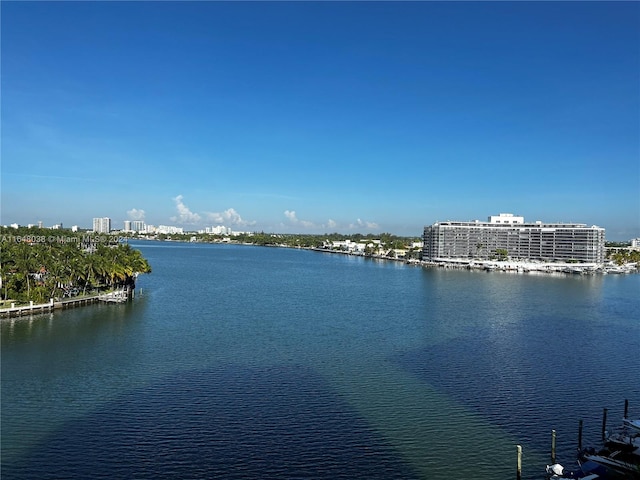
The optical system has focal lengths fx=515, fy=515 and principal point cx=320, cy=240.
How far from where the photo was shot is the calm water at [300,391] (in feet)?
37.9

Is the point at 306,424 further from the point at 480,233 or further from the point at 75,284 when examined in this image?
the point at 480,233

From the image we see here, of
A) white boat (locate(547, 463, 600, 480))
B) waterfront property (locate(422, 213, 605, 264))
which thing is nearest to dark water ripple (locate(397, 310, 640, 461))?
white boat (locate(547, 463, 600, 480))

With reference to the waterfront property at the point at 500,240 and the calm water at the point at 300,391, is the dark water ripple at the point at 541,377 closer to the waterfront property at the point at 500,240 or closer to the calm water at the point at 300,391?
the calm water at the point at 300,391

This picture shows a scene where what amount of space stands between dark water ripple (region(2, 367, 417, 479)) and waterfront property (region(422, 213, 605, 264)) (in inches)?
3285

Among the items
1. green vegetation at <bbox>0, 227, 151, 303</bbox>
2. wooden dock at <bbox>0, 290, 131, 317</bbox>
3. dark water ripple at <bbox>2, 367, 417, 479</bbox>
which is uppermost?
green vegetation at <bbox>0, 227, 151, 303</bbox>

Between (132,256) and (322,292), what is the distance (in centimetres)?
1563

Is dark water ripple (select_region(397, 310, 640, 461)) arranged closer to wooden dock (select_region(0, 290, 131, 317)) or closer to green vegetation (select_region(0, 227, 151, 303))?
wooden dock (select_region(0, 290, 131, 317))

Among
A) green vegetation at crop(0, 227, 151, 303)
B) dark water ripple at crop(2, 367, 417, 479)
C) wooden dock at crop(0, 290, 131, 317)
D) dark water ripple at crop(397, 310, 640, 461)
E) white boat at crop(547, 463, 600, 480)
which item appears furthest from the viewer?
green vegetation at crop(0, 227, 151, 303)

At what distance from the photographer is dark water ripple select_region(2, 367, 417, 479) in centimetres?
1093

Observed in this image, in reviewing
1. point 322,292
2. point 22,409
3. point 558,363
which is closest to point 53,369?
point 22,409

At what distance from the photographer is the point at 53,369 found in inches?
688

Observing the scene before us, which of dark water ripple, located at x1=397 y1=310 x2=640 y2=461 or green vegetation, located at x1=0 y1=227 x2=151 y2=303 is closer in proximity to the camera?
dark water ripple, located at x1=397 y1=310 x2=640 y2=461

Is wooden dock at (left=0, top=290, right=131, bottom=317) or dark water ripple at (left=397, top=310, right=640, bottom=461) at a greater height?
wooden dock at (left=0, top=290, right=131, bottom=317)

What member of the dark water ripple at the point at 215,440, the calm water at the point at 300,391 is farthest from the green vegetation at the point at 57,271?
the dark water ripple at the point at 215,440
